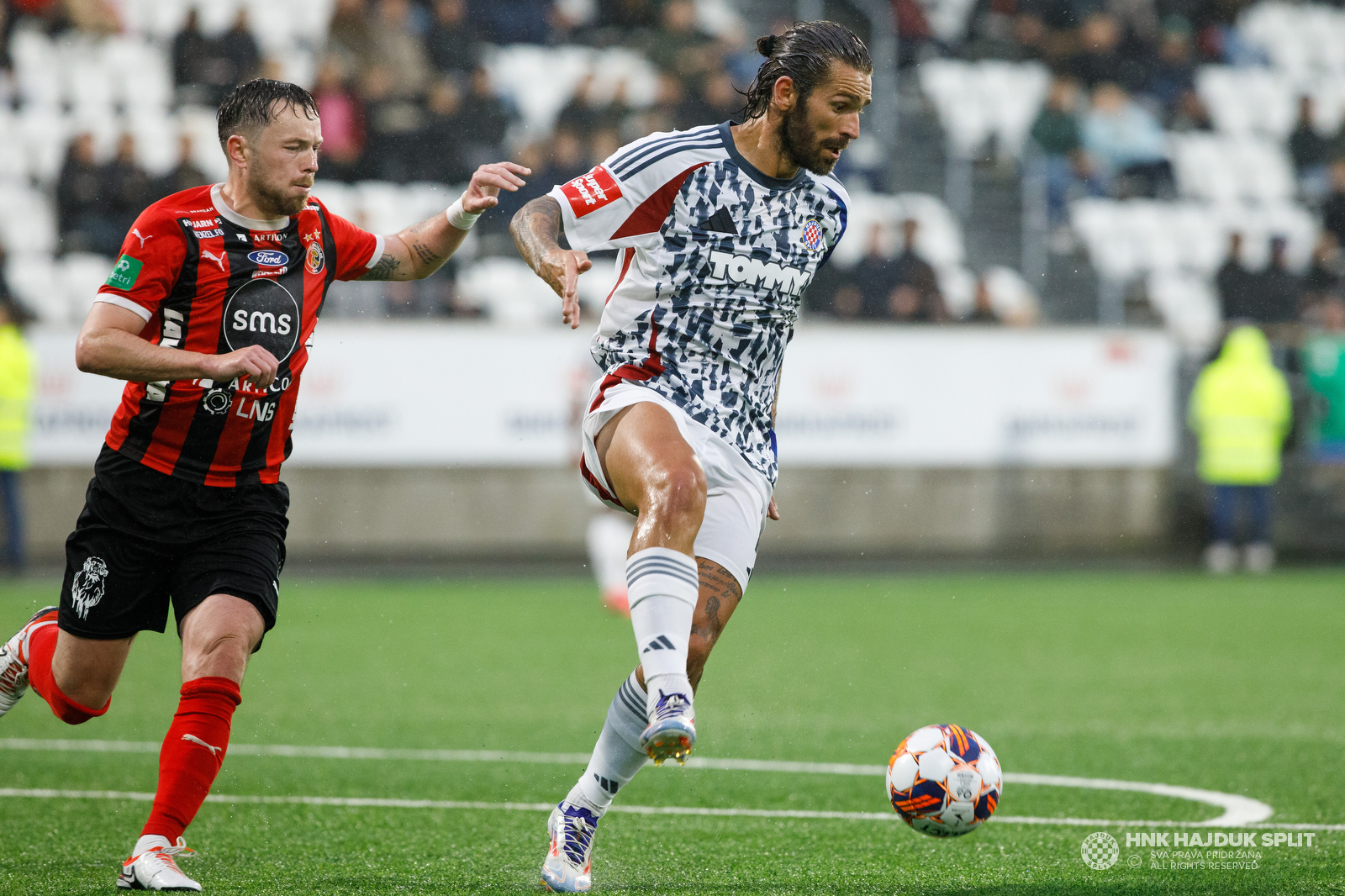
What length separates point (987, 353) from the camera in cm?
1598

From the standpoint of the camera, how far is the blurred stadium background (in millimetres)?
15094

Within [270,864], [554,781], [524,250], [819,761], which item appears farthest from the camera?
[819,761]

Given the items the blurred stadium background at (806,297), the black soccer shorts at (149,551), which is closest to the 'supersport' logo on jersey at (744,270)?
the black soccer shorts at (149,551)

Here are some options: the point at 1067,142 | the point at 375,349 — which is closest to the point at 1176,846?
the point at 375,349

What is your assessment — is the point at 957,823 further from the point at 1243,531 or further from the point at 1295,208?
the point at 1295,208

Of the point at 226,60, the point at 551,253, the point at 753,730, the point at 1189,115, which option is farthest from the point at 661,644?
the point at 1189,115

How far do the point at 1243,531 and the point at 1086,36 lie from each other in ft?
21.0

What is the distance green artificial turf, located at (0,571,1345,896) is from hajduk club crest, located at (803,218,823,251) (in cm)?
183

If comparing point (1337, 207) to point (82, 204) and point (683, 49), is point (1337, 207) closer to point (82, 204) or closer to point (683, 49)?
point (683, 49)

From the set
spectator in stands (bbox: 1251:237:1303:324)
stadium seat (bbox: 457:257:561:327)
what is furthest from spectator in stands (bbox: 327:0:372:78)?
spectator in stands (bbox: 1251:237:1303:324)

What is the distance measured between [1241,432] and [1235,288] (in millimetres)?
2549

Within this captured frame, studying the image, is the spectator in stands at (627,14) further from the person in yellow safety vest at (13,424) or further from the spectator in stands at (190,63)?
the person in yellow safety vest at (13,424)

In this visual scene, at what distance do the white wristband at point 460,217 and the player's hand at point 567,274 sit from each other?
76 centimetres

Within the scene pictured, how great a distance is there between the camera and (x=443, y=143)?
51.9 ft
